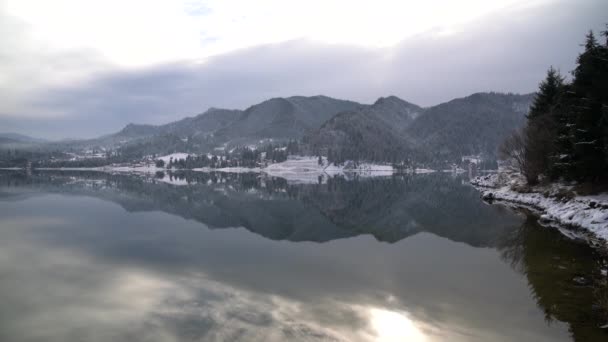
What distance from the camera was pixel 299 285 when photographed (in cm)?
1975

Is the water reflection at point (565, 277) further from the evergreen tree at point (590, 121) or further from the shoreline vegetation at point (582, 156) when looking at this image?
the evergreen tree at point (590, 121)

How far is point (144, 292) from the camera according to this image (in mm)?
18562

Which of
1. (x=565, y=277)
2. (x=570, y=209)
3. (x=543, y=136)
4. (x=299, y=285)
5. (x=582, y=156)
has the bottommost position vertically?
(x=299, y=285)

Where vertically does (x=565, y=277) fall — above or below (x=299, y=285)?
above

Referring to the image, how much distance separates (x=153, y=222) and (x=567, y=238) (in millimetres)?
39704

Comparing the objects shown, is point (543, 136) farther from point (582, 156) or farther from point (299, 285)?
point (299, 285)

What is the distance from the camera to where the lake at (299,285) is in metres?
14.0

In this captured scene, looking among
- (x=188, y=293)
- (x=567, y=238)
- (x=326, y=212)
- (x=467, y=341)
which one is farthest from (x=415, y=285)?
(x=326, y=212)

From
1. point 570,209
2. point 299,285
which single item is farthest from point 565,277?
point 570,209

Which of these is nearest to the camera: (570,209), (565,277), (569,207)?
(565,277)

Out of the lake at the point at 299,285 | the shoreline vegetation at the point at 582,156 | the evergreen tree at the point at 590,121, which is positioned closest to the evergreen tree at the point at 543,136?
the shoreline vegetation at the point at 582,156

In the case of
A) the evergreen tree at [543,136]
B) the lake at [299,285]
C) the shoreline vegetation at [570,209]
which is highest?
the evergreen tree at [543,136]

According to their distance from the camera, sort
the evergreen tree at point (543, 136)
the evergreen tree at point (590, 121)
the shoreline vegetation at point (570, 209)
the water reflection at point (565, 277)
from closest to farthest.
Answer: the water reflection at point (565, 277) < the shoreline vegetation at point (570, 209) < the evergreen tree at point (590, 121) < the evergreen tree at point (543, 136)

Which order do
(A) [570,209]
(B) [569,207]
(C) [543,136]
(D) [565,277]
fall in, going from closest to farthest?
(D) [565,277]
(A) [570,209]
(B) [569,207]
(C) [543,136]
